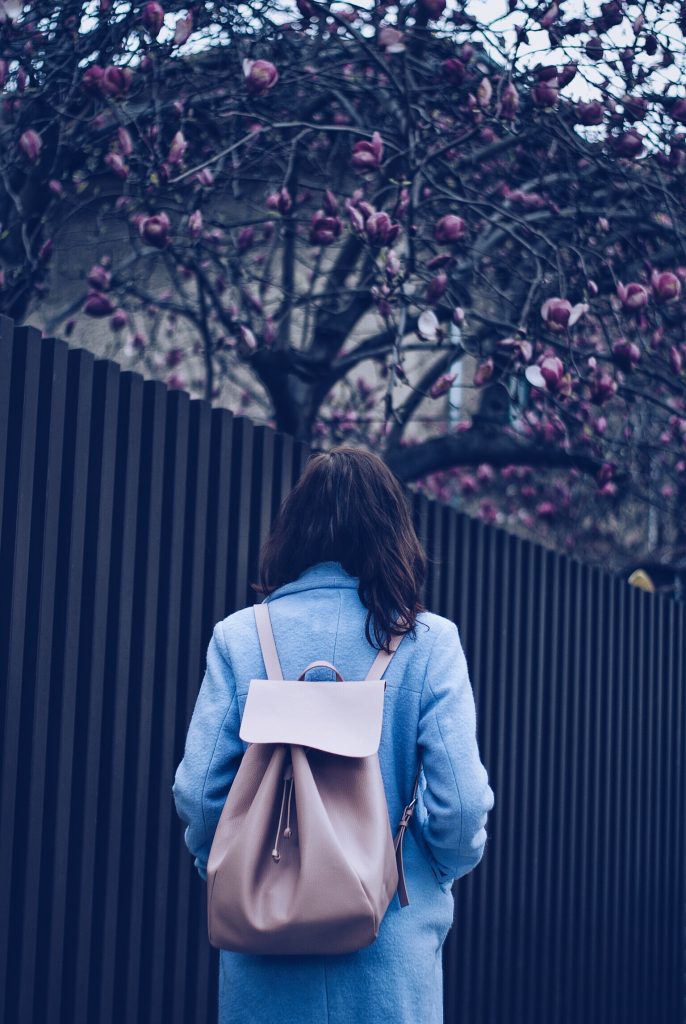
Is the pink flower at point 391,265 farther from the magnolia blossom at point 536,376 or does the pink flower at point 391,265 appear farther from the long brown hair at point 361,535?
the long brown hair at point 361,535

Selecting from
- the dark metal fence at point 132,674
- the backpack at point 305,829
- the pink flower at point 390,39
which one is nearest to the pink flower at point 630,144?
the pink flower at point 390,39

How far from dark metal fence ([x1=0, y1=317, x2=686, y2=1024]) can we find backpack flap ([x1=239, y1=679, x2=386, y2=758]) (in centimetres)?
93

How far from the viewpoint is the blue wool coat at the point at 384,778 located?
2273mm

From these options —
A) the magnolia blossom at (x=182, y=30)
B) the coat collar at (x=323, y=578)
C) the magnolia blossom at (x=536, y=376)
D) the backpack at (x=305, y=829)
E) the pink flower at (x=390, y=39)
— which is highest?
the pink flower at (x=390, y=39)

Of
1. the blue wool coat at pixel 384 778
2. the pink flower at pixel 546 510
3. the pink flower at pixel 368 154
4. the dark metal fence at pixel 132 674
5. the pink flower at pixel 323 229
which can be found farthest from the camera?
the pink flower at pixel 546 510

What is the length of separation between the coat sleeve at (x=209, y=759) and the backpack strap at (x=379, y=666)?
0.30 ft

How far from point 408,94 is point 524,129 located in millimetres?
1129

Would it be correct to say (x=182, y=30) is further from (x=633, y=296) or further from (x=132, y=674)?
(x=132, y=674)

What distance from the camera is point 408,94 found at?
17.4 feet

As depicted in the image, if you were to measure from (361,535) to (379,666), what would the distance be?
0.88 ft

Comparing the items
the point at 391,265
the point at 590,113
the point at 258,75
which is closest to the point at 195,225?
the point at 258,75

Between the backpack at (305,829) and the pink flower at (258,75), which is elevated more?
the pink flower at (258,75)

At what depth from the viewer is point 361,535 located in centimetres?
243

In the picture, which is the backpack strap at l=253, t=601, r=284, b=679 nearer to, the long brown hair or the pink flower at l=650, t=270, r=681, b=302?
the long brown hair
